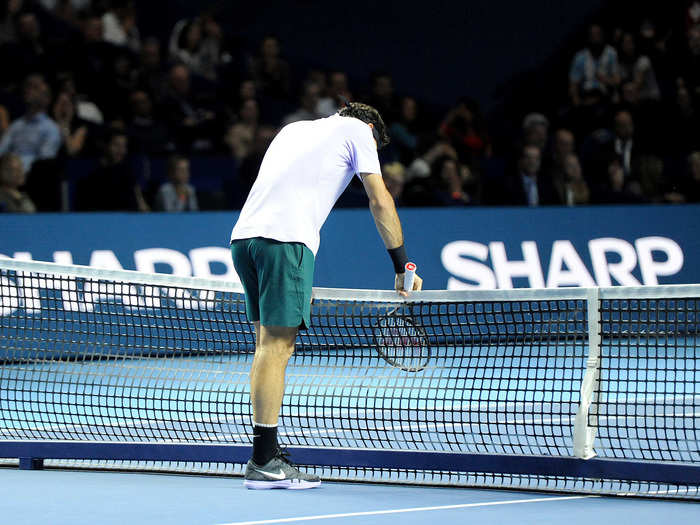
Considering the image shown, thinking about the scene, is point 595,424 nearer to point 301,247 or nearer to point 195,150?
point 301,247

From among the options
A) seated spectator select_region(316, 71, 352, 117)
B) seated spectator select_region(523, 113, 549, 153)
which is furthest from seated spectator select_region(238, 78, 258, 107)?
seated spectator select_region(523, 113, 549, 153)

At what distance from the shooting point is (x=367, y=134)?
6.31m

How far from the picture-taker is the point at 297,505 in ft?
18.6

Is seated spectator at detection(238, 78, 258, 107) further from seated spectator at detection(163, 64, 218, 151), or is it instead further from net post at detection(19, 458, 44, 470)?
net post at detection(19, 458, 44, 470)

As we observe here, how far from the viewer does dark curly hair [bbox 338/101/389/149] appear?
21.2 feet

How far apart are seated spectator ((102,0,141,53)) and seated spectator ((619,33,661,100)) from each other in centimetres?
679

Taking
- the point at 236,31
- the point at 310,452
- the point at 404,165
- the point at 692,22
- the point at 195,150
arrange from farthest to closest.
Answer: the point at 236,31
the point at 692,22
the point at 404,165
the point at 195,150
the point at 310,452

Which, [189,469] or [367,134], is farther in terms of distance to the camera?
[189,469]

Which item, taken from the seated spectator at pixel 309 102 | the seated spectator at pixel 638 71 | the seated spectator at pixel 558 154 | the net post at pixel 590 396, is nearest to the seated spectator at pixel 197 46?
the seated spectator at pixel 309 102

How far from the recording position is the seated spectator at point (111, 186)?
42.6 ft

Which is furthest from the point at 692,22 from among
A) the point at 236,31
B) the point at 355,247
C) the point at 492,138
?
the point at 355,247

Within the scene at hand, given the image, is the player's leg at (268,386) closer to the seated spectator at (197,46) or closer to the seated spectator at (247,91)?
the seated spectator at (247,91)

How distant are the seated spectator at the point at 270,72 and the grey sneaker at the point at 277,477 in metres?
11.9

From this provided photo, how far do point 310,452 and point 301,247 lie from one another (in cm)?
105
